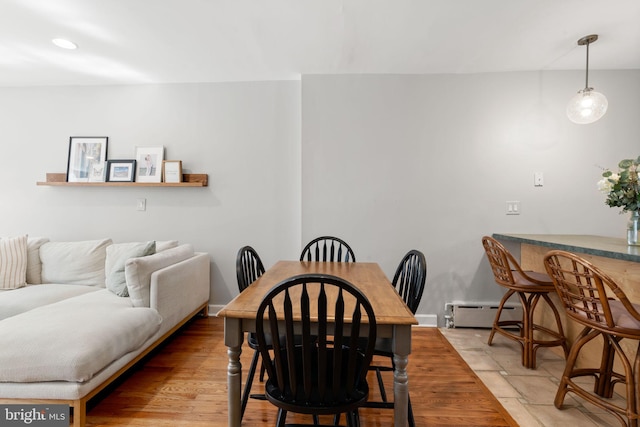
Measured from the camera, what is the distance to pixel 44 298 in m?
2.18

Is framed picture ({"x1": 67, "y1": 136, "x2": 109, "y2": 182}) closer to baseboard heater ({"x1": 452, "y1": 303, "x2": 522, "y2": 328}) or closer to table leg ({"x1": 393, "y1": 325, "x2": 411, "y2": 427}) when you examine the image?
table leg ({"x1": 393, "y1": 325, "x2": 411, "y2": 427})

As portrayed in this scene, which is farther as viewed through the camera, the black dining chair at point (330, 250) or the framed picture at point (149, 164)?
the framed picture at point (149, 164)

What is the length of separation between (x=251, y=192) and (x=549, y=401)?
8.97 ft

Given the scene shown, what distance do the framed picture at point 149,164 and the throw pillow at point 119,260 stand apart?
81 cm

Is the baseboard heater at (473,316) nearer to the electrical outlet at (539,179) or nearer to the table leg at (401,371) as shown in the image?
the electrical outlet at (539,179)

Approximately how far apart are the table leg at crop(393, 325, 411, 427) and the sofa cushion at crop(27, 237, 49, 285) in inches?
124

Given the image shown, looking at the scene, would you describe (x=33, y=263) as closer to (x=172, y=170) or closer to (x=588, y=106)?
(x=172, y=170)

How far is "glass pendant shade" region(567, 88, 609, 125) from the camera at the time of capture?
7.58 ft

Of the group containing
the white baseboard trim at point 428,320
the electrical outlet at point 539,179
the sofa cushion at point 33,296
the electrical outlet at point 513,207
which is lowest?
the white baseboard trim at point 428,320

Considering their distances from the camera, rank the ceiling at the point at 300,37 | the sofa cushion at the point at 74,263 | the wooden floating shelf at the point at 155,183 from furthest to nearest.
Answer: the wooden floating shelf at the point at 155,183 < the sofa cushion at the point at 74,263 < the ceiling at the point at 300,37

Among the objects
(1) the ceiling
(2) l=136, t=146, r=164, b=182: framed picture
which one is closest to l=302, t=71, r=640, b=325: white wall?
(1) the ceiling

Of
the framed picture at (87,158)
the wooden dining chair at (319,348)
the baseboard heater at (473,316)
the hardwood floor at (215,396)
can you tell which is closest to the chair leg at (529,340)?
the hardwood floor at (215,396)

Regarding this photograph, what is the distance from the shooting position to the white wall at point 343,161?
276 cm

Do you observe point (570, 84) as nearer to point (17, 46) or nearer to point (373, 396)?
point (373, 396)
